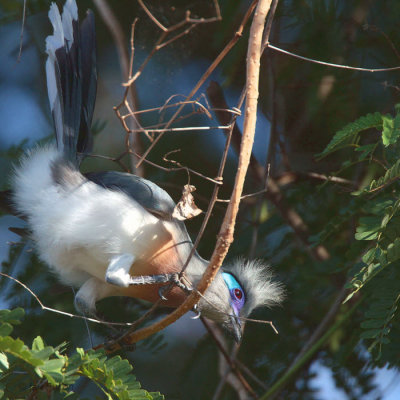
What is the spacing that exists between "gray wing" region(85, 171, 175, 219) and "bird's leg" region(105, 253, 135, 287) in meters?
0.25

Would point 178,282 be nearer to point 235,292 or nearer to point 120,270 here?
A: point 120,270

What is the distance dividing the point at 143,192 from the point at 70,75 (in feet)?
2.30

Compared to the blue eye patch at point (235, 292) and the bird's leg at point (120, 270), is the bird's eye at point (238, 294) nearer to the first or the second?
the blue eye patch at point (235, 292)

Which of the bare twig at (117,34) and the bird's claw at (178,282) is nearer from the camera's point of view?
the bird's claw at (178,282)

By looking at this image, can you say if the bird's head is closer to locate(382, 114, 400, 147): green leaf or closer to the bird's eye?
the bird's eye

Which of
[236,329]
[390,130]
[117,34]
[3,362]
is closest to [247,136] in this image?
[390,130]

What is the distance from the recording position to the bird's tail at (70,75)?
272 cm

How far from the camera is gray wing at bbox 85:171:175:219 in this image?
2547mm

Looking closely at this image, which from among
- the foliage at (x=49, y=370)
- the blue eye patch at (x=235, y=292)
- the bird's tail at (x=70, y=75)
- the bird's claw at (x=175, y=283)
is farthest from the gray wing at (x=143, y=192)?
the foliage at (x=49, y=370)

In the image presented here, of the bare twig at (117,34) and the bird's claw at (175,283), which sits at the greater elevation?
the bare twig at (117,34)

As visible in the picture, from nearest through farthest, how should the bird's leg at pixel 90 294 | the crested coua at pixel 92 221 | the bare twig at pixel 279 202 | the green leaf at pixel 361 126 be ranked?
the green leaf at pixel 361 126 → the crested coua at pixel 92 221 → the bird's leg at pixel 90 294 → the bare twig at pixel 279 202

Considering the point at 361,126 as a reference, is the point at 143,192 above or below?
above

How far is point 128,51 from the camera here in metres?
3.47

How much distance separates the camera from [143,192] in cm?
257
